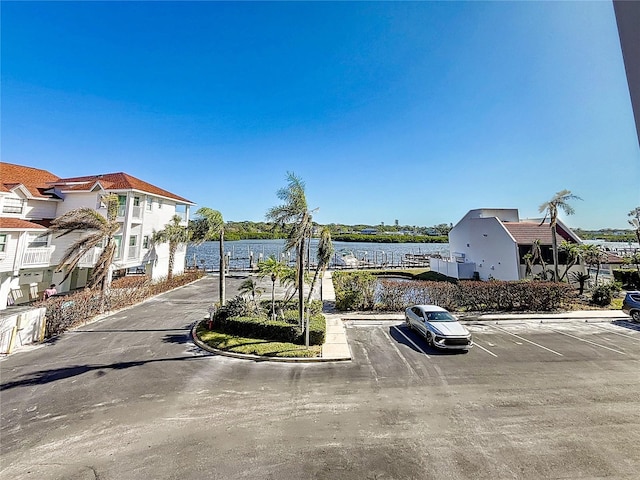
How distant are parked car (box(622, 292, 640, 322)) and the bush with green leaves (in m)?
2.75

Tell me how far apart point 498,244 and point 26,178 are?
45728mm

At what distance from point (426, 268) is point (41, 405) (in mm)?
43144

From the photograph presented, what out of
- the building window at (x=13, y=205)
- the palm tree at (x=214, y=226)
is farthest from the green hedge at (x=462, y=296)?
the building window at (x=13, y=205)

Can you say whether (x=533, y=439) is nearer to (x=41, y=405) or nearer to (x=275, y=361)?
(x=275, y=361)

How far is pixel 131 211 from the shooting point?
79.5 ft

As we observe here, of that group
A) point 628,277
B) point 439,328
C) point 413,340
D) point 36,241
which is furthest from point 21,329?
point 628,277

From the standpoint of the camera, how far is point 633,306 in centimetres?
1692

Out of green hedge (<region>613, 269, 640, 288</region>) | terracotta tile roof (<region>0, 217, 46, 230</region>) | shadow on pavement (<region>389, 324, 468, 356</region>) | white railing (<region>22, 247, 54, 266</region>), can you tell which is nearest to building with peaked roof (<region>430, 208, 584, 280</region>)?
green hedge (<region>613, 269, 640, 288</region>)

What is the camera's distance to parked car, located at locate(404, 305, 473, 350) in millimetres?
11781

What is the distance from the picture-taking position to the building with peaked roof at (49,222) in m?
18.9

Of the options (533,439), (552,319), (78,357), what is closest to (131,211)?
(78,357)

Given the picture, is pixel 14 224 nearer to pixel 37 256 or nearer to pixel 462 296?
pixel 37 256

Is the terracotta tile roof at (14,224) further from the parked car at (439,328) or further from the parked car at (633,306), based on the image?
the parked car at (633,306)

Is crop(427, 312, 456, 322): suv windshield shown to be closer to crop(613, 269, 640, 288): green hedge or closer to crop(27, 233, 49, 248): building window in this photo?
crop(613, 269, 640, 288): green hedge
